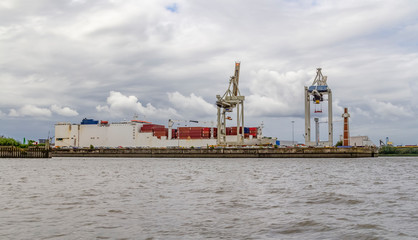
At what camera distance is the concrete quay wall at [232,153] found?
289 ft

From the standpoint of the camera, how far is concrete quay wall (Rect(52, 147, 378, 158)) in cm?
Answer: 8800

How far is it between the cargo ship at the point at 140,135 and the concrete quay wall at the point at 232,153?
12.3 m

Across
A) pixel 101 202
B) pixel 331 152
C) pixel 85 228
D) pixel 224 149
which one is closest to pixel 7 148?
pixel 224 149

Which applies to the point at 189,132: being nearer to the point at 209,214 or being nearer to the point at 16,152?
the point at 16,152

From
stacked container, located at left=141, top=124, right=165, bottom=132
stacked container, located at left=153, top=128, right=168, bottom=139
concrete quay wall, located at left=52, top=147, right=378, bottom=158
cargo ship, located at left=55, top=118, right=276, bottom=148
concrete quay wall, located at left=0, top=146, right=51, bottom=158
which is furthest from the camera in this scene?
stacked container, located at left=141, top=124, right=165, bottom=132

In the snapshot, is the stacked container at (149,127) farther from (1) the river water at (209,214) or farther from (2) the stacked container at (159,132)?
(1) the river water at (209,214)

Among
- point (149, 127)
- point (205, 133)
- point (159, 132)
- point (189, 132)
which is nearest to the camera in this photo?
point (205, 133)

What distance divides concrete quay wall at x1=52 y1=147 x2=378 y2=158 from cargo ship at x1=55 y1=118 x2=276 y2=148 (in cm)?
1235

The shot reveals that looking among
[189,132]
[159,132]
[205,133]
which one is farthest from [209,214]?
[159,132]

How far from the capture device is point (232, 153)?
94375mm

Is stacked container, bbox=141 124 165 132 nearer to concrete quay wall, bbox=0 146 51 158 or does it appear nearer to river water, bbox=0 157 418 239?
concrete quay wall, bbox=0 146 51 158

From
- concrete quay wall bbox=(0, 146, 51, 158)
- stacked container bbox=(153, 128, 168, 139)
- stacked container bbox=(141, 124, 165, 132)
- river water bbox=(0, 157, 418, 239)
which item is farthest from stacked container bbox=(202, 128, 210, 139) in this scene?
river water bbox=(0, 157, 418, 239)

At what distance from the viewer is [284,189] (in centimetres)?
2214

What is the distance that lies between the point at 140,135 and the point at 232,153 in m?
42.5
